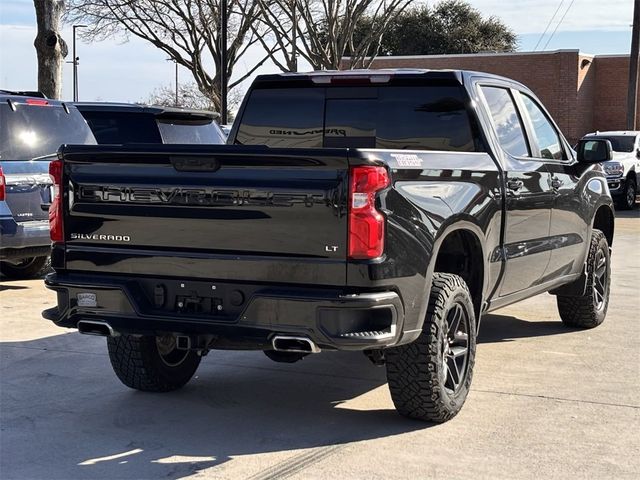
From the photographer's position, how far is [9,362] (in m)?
7.16

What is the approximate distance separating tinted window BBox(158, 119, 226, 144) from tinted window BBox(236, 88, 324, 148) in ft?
16.4

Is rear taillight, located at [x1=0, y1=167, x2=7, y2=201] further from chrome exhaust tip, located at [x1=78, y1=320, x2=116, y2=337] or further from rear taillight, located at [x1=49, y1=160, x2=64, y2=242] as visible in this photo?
chrome exhaust tip, located at [x1=78, y1=320, x2=116, y2=337]

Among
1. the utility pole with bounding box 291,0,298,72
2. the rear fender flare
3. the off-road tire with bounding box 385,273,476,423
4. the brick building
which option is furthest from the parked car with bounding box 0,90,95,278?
the brick building

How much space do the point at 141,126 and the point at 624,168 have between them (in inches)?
585

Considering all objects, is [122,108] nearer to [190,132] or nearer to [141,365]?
[190,132]

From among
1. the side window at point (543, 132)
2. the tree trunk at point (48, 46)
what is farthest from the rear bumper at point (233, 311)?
the tree trunk at point (48, 46)

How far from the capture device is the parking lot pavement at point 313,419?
4.88 m

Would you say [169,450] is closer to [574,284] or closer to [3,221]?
[574,284]

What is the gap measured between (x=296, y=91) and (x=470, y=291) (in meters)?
1.89

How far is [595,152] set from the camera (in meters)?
7.80

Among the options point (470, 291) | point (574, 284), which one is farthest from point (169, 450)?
point (574, 284)

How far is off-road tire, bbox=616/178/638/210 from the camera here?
76.3ft

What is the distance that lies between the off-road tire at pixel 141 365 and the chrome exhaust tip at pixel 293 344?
143 centimetres

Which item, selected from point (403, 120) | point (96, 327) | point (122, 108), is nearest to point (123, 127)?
point (122, 108)
